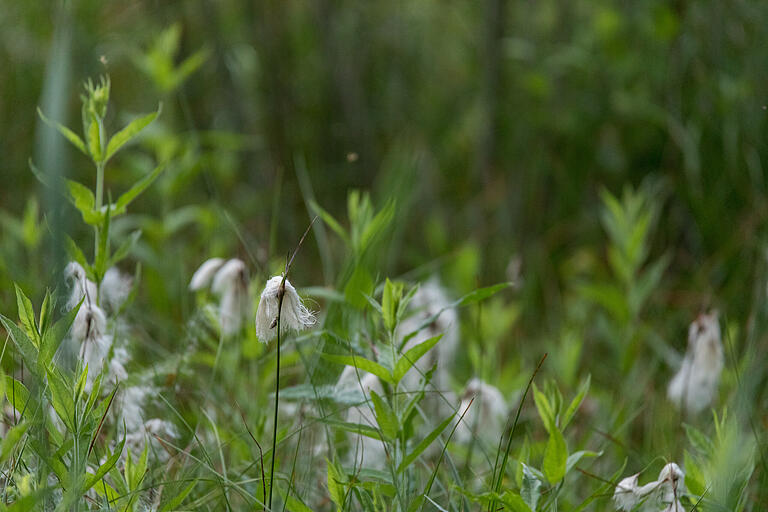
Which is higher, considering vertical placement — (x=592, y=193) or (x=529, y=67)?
(x=529, y=67)

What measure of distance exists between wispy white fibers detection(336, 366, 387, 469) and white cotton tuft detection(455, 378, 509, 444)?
6.0 inches

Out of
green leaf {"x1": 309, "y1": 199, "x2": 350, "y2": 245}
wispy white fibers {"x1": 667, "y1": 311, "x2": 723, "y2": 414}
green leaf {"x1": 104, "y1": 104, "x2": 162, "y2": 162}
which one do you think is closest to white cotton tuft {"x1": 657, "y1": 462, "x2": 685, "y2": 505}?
wispy white fibers {"x1": 667, "y1": 311, "x2": 723, "y2": 414}

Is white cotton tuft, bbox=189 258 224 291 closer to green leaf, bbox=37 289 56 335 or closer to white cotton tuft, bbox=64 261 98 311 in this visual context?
white cotton tuft, bbox=64 261 98 311

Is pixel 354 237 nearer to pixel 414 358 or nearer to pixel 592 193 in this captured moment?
pixel 414 358

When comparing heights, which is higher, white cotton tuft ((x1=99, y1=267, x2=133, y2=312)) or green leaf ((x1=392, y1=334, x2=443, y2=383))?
green leaf ((x1=392, y1=334, x2=443, y2=383))

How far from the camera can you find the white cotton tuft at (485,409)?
4.67 ft

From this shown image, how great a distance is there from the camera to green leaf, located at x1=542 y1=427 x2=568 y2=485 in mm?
989

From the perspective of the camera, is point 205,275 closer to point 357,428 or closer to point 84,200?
point 84,200

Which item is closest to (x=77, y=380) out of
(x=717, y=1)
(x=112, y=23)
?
(x=717, y=1)

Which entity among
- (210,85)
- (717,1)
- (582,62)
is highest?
(717,1)

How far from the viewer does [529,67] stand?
305 cm

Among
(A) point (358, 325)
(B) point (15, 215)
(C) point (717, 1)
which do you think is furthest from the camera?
(B) point (15, 215)

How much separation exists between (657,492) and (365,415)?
42 cm

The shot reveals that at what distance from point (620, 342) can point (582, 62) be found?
44.0 inches
